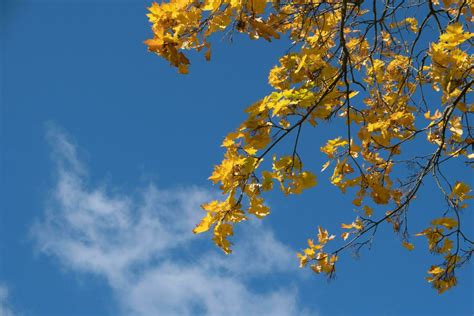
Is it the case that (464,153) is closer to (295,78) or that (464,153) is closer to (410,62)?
(410,62)

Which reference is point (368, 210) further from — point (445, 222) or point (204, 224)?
point (204, 224)

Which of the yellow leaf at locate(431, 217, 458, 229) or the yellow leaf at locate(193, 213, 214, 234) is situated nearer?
the yellow leaf at locate(193, 213, 214, 234)

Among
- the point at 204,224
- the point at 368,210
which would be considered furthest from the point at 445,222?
the point at 204,224

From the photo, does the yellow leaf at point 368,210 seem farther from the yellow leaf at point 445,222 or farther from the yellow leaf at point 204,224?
the yellow leaf at point 204,224


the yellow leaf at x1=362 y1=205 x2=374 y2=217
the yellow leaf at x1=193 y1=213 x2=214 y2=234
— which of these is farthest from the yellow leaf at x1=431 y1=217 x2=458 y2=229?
the yellow leaf at x1=193 y1=213 x2=214 y2=234

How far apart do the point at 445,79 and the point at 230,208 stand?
2.96ft

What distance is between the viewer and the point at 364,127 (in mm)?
2146

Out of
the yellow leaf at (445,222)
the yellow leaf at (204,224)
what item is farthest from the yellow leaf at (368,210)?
the yellow leaf at (204,224)

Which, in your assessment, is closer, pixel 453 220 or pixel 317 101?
pixel 317 101

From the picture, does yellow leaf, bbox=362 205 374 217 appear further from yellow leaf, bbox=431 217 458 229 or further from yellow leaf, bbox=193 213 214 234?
yellow leaf, bbox=193 213 214 234

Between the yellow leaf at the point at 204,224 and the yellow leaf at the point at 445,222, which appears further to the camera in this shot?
the yellow leaf at the point at 445,222

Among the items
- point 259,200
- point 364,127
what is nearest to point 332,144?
point 364,127

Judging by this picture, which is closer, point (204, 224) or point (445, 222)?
point (204, 224)

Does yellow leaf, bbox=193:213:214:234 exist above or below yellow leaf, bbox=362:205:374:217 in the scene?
below
